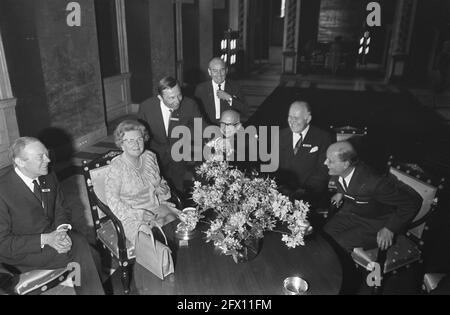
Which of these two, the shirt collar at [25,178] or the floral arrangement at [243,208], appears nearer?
the floral arrangement at [243,208]

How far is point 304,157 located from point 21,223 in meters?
2.36

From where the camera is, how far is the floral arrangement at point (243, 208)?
1.94m

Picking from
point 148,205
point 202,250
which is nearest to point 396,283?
point 202,250

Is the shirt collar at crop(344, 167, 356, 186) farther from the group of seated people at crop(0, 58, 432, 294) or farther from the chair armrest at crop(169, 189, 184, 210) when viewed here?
the chair armrest at crop(169, 189, 184, 210)

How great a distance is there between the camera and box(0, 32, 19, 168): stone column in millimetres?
4492

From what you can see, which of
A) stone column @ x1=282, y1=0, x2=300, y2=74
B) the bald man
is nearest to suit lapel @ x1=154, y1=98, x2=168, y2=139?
the bald man

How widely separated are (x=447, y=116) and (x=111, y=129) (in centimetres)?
767

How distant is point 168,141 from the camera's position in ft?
12.1

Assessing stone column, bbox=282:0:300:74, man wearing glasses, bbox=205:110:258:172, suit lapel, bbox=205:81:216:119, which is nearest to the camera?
man wearing glasses, bbox=205:110:258:172

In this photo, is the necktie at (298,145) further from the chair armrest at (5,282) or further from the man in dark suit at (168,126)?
the chair armrest at (5,282)

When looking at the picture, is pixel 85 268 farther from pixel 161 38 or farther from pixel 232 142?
pixel 161 38

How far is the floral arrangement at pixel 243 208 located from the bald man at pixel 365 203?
2.83 feet

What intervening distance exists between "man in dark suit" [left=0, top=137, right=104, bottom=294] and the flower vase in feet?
3.06

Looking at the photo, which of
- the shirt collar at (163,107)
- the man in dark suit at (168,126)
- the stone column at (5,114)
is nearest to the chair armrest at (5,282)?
the man in dark suit at (168,126)
